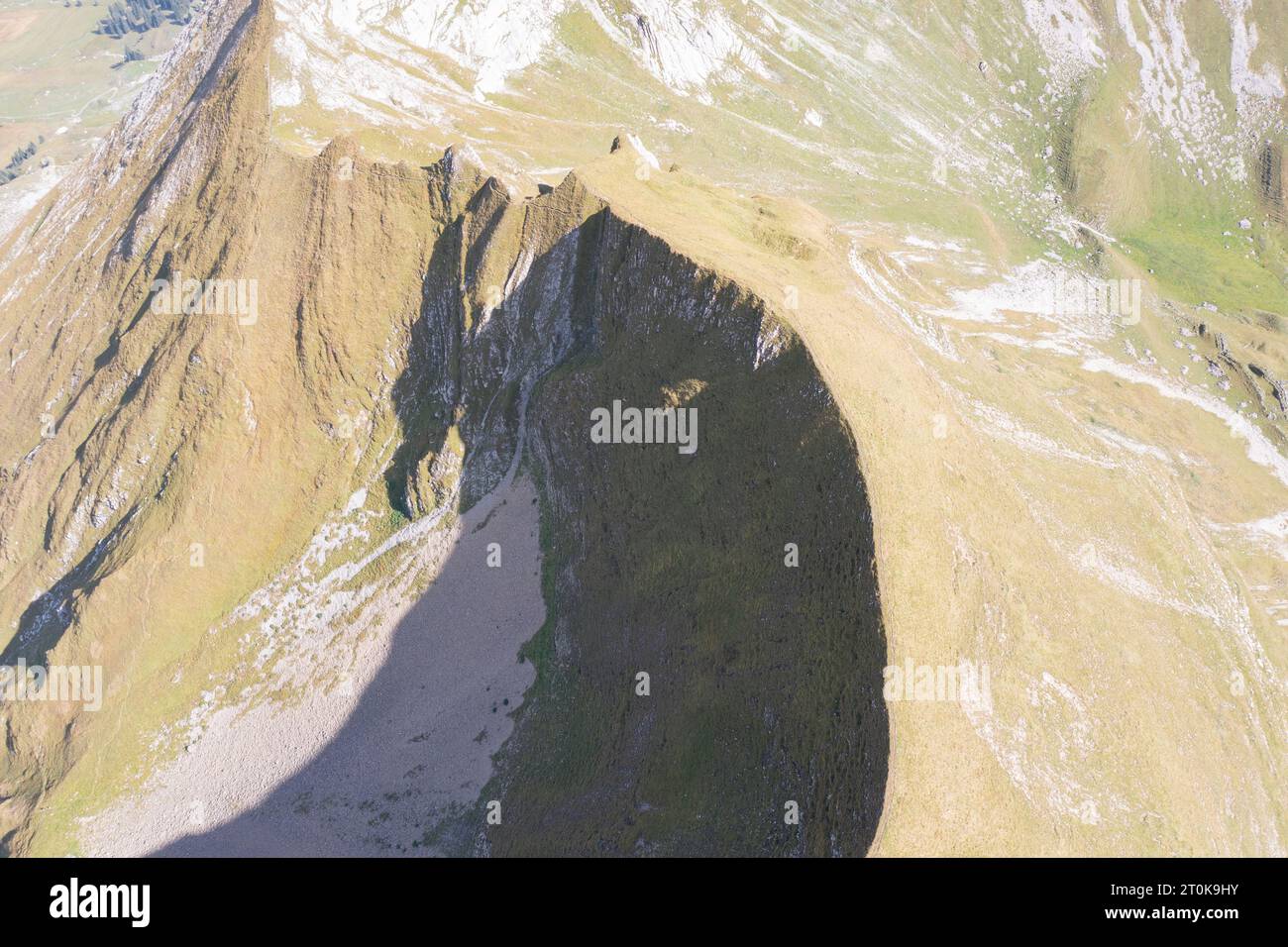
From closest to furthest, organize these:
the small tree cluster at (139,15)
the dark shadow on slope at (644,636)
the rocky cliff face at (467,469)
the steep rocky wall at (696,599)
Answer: the steep rocky wall at (696,599), the dark shadow on slope at (644,636), the rocky cliff face at (467,469), the small tree cluster at (139,15)

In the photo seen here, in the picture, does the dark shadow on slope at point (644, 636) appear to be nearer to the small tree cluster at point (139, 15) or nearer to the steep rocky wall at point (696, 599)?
the steep rocky wall at point (696, 599)

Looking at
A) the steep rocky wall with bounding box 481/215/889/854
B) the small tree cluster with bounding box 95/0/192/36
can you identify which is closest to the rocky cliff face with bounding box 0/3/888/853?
the steep rocky wall with bounding box 481/215/889/854

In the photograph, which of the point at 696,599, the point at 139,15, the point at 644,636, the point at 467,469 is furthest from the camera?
the point at 139,15

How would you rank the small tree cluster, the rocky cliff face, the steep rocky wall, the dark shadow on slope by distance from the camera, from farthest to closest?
1. the small tree cluster
2. the rocky cliff face
3. the dark shadow on slope
4. the steep rocky wall

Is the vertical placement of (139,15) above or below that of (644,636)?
above

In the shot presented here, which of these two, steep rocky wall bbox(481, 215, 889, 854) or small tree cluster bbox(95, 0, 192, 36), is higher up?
small tree cluster bbox(95, 0, 192, 36)

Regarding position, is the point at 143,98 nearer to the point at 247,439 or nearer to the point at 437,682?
the point at 247,439

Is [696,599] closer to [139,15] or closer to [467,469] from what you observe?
[467,469]

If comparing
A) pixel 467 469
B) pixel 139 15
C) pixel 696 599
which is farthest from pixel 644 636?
pixel 139 15

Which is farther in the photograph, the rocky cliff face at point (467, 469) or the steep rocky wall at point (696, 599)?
the rocky cliff face at point (467, 469)

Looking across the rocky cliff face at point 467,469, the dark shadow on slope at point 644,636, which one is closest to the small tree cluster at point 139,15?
the rocky cliff face at point 467,469

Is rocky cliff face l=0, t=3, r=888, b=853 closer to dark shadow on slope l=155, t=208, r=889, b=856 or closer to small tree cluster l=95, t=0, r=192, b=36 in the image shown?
dark shadow on slope l=155, t=208, r=889, b=856

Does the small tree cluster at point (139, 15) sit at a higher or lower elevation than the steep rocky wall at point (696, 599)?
higher
